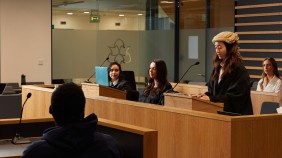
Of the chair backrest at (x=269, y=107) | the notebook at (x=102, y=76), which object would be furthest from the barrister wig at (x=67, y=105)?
the notebook at (x=102, y=76)

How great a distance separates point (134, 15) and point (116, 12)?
1.74ft

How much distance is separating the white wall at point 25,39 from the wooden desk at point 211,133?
6.96m

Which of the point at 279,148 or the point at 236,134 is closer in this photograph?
the point at 236,134

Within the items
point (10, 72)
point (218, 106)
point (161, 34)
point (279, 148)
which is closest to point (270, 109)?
point (218, 106)

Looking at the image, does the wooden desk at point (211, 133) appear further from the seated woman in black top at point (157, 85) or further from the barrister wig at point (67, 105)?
the barrister wig at point (67, 105)

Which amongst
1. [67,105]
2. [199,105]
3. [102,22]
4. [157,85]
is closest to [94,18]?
[102,22]

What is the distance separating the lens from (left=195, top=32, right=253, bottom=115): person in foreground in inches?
212

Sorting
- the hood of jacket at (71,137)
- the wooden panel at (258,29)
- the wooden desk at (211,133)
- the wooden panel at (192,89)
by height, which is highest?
the wooden panel at (258,29)

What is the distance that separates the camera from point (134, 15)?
13695 millimetres

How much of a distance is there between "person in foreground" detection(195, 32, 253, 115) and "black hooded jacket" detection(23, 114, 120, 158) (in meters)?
2.77

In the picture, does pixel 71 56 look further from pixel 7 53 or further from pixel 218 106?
pixel 218 106

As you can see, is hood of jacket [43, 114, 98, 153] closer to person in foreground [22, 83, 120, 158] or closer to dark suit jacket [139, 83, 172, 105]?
person in foreground [22, 83, 120, 158]

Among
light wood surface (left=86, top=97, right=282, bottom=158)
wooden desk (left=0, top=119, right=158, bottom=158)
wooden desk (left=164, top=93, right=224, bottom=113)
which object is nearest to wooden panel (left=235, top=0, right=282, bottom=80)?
wooden desk (left=164, top=93, right=224, bottom=113)

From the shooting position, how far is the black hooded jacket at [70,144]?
8.60ft
